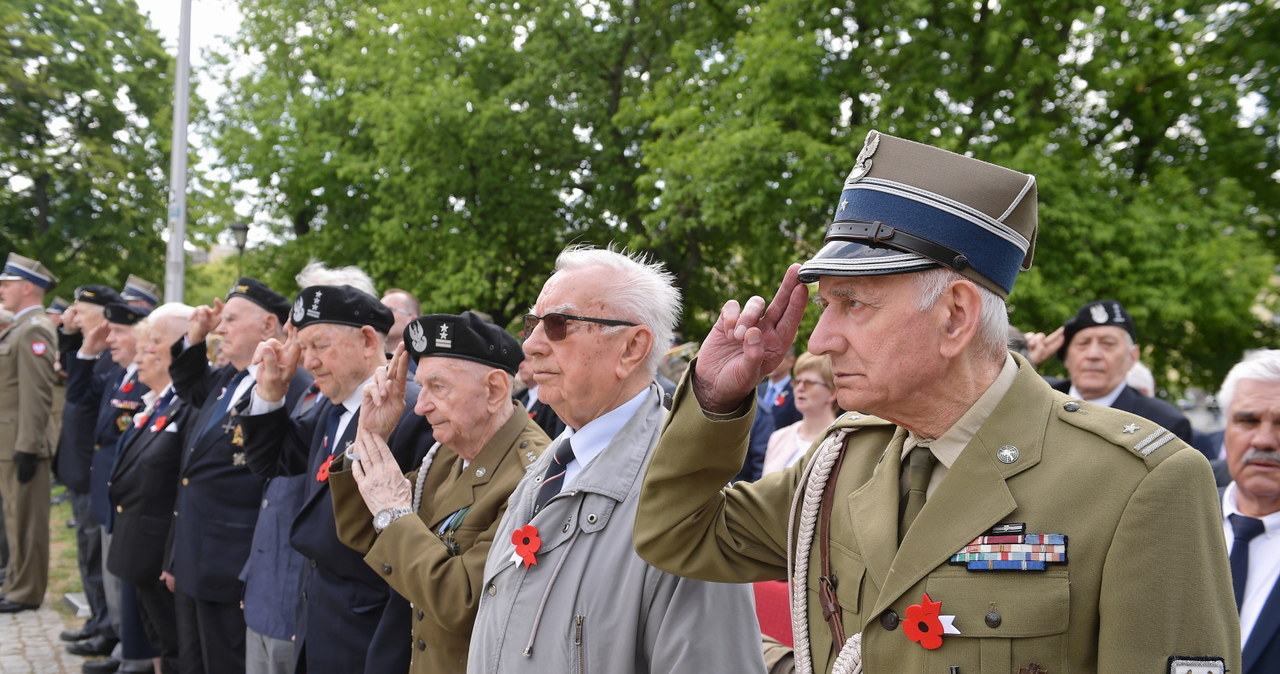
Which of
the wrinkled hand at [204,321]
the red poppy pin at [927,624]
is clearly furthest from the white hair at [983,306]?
the wrinkled hand at [204,321]

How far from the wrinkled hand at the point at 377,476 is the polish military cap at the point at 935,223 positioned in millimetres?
2036

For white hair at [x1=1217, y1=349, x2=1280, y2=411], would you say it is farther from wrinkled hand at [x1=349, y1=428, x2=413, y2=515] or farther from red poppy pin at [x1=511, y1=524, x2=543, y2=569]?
wrinkled hand at [x1=349, y1=428, x2=413, y2=515]

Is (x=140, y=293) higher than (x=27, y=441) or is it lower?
higher

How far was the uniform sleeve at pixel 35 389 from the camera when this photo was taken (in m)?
8.88

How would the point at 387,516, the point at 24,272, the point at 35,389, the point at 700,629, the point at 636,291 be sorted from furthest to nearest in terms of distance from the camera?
the point at 24,272 < the point at 35,389 < the point at 387,516 < the point at 636,291 < the point at 700,629

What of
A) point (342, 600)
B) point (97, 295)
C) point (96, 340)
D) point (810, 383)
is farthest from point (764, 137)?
point (342, 600)

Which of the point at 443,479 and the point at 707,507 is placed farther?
the point at 443,479

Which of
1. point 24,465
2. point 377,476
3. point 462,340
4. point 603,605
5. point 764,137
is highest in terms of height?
point 764,137

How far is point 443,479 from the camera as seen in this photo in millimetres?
3916

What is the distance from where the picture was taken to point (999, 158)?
13664 millimetres

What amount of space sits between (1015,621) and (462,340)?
260 centimetres

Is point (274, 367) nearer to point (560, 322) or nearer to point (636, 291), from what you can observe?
point (560, 322)

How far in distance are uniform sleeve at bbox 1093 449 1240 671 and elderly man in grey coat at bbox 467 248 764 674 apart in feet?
3.70

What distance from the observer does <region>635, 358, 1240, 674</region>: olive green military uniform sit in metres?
1.65
